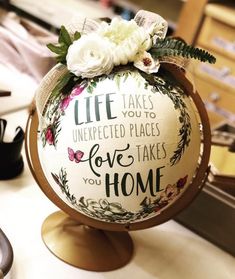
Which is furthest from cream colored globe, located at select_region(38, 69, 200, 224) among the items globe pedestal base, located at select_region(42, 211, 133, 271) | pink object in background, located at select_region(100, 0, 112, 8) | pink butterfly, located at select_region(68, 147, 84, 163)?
pink object in background, located at select_region(100, 0, 112, 8)

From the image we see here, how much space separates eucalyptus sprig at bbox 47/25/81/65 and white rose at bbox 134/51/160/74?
9 centimetres

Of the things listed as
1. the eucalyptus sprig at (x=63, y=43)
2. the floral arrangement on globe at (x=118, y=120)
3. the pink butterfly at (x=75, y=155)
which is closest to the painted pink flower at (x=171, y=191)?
the floral arrangement on globe at (x=118, y=120)

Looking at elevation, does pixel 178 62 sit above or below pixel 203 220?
above

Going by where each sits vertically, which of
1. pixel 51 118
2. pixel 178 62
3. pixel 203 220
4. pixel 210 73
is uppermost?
pixel 178 62

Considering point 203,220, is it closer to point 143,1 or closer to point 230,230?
point 230,230

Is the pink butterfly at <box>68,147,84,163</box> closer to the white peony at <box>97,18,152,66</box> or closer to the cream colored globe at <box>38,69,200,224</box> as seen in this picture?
the cream colored globe at <box>38,69,200,224</box>

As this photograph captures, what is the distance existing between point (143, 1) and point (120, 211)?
2111mm

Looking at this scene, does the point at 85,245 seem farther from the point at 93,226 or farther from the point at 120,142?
the point at 120,142

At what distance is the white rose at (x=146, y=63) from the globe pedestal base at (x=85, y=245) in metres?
0.30

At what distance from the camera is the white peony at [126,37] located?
0.67 meters

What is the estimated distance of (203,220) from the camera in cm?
89

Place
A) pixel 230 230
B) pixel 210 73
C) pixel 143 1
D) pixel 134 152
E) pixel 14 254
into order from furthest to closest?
1. pixel 143 1
2. pixel 210 73
3. pixel 230 230
4. pixel 14 254
5. pixel 134 152

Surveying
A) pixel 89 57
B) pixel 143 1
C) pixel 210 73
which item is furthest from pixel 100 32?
pixel 143 1

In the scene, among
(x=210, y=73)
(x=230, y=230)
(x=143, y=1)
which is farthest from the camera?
(x=143, y=1)
